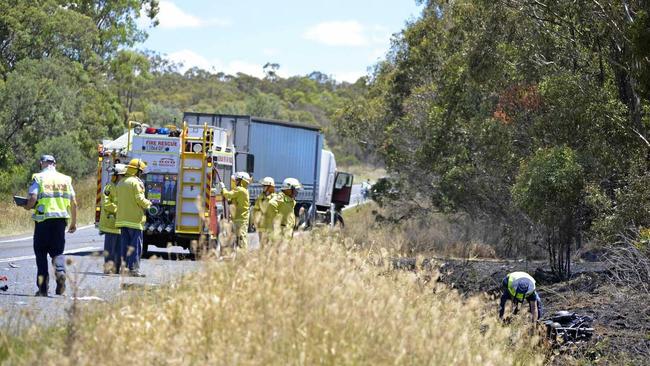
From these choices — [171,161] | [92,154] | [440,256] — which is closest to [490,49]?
[440,256]

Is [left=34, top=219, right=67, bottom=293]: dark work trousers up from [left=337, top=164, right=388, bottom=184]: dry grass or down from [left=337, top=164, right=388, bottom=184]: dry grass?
up

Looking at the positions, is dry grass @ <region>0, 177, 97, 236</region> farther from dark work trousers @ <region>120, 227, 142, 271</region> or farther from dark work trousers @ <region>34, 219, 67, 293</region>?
dark work trousers @ <region>34, 219, 67, 293</region>

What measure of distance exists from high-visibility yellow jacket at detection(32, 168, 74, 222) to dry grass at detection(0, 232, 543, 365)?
4.49 meters

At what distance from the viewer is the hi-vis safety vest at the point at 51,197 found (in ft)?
42.6

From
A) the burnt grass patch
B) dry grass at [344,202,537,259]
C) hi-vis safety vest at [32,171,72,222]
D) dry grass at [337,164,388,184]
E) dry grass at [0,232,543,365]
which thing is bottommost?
dry grass at [337,164,388,184]

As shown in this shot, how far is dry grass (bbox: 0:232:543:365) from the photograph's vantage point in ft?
22.7

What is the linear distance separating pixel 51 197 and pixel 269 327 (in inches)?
259

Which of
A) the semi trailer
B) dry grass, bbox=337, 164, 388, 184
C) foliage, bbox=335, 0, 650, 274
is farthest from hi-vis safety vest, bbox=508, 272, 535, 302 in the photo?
dry grass, bbox=337, 164, 388, 184

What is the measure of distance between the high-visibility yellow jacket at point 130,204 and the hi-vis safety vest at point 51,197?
76.7 inches

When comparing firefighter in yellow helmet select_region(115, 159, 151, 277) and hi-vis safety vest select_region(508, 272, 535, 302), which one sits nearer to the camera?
hi-vis safety vest select_region(508, 272, 535, 302)

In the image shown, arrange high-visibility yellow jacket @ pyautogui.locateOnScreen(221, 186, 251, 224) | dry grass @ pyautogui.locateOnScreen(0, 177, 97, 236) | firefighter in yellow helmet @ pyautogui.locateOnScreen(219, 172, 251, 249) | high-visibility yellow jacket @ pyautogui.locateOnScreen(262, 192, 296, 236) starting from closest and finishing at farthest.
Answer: high-visibility yellow jacket @ pyautogui.locateOnScreen(262, 192, 296, 236) → firefighter in yellow helmet @ pyautogui.locateOnScreen(219, 172, 251, 249) → high-visibility yellow jacket @ pyautogui.locateOnScreen(221, 186, 251, 224) → dry grass @ pyautogui.locateOnScreen(0, 177, 97, 236)

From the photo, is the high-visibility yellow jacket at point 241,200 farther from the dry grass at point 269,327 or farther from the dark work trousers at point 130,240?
the dry grass at point 269,327

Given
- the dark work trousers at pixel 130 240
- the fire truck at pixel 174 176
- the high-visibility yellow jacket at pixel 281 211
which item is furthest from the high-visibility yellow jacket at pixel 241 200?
the fire truck at pixel 174 176

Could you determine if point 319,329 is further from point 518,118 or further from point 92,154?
point 92,154
